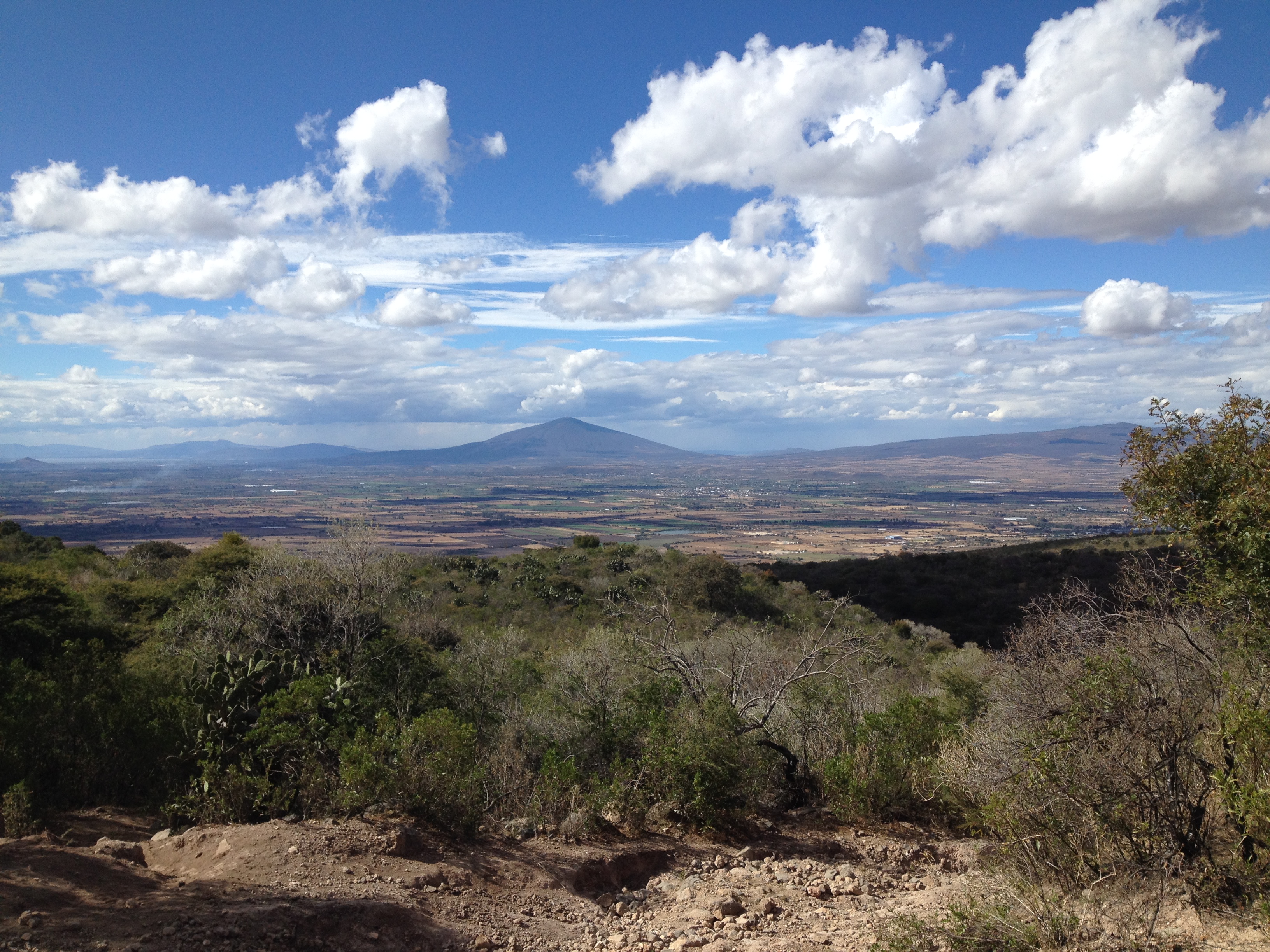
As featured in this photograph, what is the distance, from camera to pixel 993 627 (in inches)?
1236

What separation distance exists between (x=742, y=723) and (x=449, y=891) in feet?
13.4

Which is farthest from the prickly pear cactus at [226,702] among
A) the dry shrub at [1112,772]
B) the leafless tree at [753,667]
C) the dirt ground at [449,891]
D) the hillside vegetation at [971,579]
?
the hillside vegetation at [971,579]

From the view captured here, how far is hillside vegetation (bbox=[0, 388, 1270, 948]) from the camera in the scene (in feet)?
17.6

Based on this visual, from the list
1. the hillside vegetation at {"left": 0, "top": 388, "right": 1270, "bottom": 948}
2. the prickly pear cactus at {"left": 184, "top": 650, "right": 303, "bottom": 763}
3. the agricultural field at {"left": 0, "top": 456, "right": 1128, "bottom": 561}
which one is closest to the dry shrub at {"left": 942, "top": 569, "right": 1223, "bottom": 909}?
the hillside vegetation at {"left": 0, "top": 388, "right": 1270, "bottom": 948}

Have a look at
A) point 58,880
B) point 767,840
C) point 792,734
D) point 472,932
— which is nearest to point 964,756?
point 767,840

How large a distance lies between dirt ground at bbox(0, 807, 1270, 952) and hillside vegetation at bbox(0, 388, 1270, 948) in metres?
0.41

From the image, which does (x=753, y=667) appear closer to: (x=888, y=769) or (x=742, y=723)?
(x=742, y=723)

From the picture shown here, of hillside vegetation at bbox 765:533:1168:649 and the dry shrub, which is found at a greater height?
the dry shrub

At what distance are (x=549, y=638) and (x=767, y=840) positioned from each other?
43.2 feet

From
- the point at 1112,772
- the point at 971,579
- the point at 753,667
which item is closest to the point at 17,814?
the point at 1112,772

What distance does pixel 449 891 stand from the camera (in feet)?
19.1

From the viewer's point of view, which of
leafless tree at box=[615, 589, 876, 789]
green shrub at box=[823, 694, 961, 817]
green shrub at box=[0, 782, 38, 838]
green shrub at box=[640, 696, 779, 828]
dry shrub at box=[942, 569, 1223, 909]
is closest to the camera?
dry shrub at box=[942, 569, 1223, 909]

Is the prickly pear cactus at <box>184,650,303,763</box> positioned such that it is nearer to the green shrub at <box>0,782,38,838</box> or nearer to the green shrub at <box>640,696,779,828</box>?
the green shrub at <box>0,782,38,838</box>

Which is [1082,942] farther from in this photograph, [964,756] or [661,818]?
[661,818]
